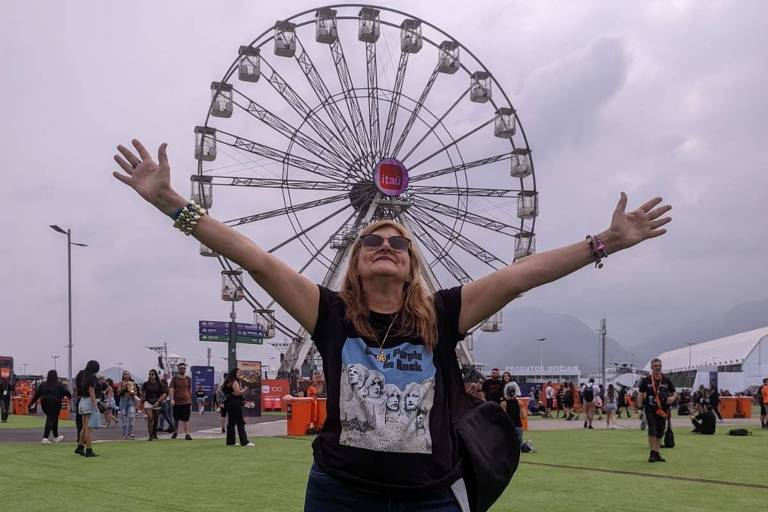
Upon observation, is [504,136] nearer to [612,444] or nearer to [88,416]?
[612,444]

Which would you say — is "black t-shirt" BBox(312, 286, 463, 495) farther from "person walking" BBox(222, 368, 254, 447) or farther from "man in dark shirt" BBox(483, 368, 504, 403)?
"person walking" BBox(222, 368, 254, 447)

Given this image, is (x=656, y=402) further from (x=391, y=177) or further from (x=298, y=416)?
(x=391, y=177)

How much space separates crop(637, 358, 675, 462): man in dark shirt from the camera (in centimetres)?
1331

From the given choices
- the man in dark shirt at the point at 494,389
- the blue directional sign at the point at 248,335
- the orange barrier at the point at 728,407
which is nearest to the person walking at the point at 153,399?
the man in dark shirt at the point at 494,389

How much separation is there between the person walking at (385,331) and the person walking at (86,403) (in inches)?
471

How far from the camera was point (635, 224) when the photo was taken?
3537 millimetres

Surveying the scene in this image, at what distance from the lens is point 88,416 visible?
14.6 meters

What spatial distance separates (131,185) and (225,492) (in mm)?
6632

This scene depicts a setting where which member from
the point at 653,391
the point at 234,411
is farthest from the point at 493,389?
the point at 234,411

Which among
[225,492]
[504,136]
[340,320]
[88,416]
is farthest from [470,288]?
[504,136]

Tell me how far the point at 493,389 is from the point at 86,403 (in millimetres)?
7086

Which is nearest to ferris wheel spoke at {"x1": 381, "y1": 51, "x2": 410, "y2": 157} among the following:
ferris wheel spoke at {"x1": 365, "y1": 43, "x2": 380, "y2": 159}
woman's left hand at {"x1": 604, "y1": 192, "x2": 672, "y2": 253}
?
ferris wheel spoke at {"x1": 365, "y1": 43, "x2": 380, "y2": 159}

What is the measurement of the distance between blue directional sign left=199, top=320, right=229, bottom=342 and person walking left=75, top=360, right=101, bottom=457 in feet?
88.0

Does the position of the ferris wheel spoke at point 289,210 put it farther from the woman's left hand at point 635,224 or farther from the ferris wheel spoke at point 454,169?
the woman's left hand at point 635,224
